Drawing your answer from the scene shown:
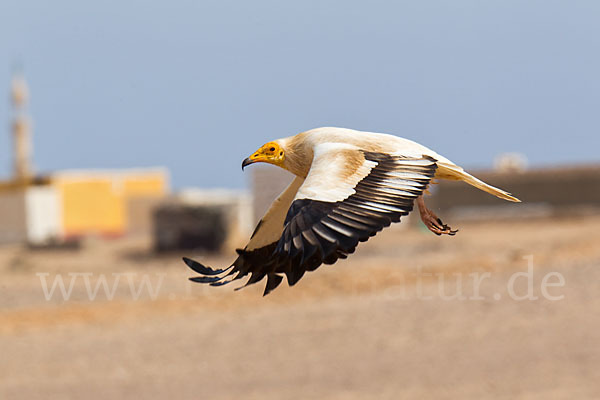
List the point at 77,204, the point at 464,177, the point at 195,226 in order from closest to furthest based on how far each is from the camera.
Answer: the point at 464,177 < the point at 195,226 < the point at 77,204

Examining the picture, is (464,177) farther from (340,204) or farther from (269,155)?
(269,155)

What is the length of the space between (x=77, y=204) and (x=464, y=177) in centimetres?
9734

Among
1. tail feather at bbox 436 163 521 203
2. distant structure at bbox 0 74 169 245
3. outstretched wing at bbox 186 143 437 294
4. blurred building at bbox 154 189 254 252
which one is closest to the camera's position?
outstretched wing at bbox 186 143 437 294

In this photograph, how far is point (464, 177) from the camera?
5.95 ft

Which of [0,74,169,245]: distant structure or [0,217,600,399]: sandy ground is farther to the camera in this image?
[0,74,169,245]: distant structure

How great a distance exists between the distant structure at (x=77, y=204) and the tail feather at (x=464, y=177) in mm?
87982

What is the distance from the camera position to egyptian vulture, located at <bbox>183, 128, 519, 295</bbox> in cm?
165

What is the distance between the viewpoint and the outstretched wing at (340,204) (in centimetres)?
163

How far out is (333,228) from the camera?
5.40 feet

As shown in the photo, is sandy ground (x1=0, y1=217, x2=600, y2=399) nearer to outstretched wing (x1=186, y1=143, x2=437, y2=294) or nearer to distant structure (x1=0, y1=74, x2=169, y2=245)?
distant structure (x1=0, y1=74, x2=169, y2=245)

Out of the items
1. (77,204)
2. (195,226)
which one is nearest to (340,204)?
(195,226)

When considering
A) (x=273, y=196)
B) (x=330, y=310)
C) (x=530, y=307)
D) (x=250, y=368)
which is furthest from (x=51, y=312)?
(x=273, y=196)

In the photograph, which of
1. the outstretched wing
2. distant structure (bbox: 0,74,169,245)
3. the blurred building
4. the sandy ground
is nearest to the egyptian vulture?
the outstretched wing

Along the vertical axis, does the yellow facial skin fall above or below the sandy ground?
above
